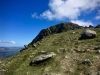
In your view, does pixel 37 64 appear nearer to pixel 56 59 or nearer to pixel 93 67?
pixel 56 59

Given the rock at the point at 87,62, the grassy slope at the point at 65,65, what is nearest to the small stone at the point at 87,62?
the rock at the point at 87,62

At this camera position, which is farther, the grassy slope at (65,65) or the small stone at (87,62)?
the small stone at (87,62)

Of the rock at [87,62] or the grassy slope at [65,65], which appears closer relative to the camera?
the grassy slope at [65,65]

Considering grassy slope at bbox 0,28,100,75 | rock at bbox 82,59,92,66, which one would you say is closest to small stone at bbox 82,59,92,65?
rock at bbox 82,59,92,66

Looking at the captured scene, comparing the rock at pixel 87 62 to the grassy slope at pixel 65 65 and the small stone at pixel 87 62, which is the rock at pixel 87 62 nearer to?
the small stone at pixel 87 62

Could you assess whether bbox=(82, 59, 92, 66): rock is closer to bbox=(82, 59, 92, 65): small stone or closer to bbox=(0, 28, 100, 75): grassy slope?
bbox=(82, 59, 92, 65): small stone

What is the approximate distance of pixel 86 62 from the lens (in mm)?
24828

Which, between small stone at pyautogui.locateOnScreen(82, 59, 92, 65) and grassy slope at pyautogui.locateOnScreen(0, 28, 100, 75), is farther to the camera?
small stone at pyautogui.locateOnScreen(82, 59, 92, 65)

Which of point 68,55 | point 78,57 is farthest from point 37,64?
point 78,57

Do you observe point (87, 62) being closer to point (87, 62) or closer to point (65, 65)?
point (87, 62)

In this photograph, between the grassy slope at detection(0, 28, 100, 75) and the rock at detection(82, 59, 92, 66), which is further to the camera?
the rock at detection(82, 59, 92, 66)

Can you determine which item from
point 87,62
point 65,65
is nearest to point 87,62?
point 87,62

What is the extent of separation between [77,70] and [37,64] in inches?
379

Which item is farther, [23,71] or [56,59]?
[56,59]
